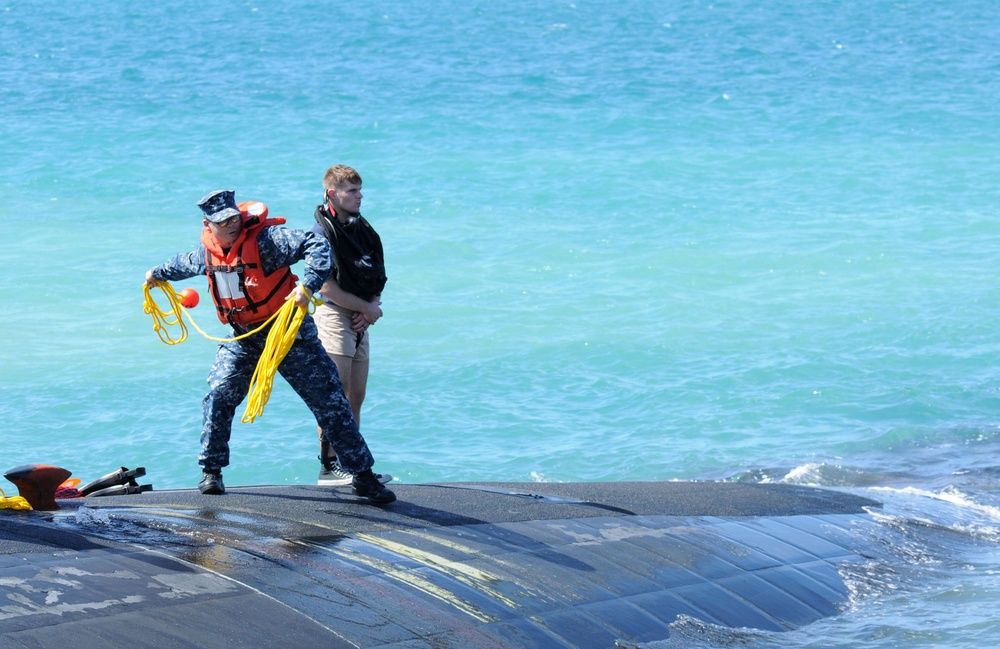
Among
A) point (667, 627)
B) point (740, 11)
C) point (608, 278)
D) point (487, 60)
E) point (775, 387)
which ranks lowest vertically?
point (667, 627)

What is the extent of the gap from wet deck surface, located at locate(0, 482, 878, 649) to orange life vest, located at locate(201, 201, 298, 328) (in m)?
1.06

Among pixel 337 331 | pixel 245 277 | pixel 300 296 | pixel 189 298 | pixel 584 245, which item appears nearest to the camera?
pixel 300 296

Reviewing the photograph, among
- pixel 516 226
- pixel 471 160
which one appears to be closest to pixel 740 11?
pixel 471 160

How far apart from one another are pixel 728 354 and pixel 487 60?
23471mm

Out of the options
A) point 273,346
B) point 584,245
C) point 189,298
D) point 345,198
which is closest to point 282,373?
point 273,346

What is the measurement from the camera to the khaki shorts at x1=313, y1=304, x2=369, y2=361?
732cm

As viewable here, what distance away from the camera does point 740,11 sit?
1850 inches

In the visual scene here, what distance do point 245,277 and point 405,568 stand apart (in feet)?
5.45

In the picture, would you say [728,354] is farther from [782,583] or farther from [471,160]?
[471,160]

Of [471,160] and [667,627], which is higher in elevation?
[471,160]

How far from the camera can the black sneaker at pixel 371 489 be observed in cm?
683

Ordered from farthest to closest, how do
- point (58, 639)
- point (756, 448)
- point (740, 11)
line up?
1. point (740, 11)
2. point (756, 448)
3. point (58, 639)

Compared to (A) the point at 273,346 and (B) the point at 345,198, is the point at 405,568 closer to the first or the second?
(A) the point at 273,346

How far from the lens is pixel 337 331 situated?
7336mm
